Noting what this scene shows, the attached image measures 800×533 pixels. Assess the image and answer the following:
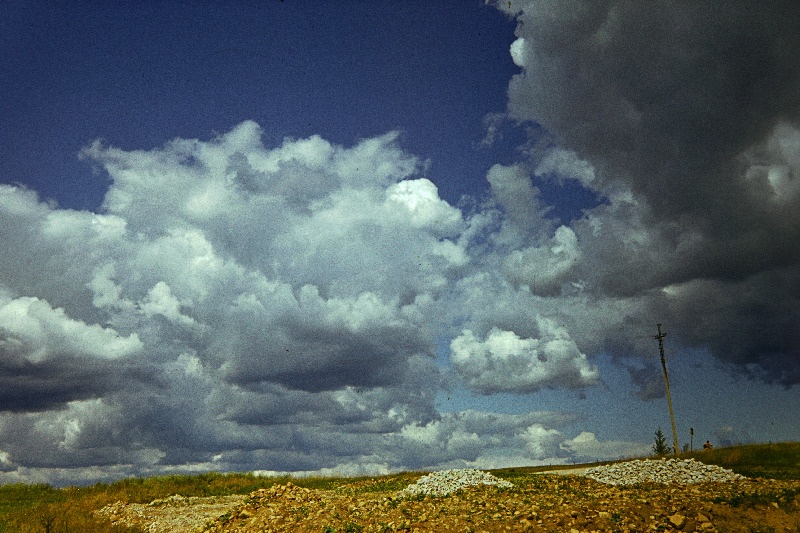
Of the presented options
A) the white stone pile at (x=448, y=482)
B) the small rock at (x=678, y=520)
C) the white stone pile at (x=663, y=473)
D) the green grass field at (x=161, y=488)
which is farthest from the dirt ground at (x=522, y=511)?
the green grass field at (x=161, y=488)

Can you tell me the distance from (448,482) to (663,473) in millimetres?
12264

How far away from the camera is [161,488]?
41.0 m

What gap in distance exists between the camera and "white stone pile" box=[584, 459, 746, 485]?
2903 cm

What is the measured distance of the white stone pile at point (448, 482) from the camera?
26.8 meters

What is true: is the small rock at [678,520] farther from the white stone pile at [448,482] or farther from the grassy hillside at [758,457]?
the grassy hillside at [758,457]

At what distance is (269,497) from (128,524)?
7706mm

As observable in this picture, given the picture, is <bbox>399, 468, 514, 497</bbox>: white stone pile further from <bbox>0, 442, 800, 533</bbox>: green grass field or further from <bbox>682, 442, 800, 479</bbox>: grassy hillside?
<bbox>682, 442, 800, 479</bbox>: grassy hillside

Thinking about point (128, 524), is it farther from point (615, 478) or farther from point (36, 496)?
point (615, 478)

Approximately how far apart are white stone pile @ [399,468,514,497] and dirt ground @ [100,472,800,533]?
3.09 ft

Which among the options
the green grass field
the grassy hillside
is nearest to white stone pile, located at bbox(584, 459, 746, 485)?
the green grass field

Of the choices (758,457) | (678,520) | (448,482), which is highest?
(448,482)

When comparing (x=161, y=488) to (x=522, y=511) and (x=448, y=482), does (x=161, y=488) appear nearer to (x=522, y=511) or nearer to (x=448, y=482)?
(x=448, y=482)

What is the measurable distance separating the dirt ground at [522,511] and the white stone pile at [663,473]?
1519 mm

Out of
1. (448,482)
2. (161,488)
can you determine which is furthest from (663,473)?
(161,488)
